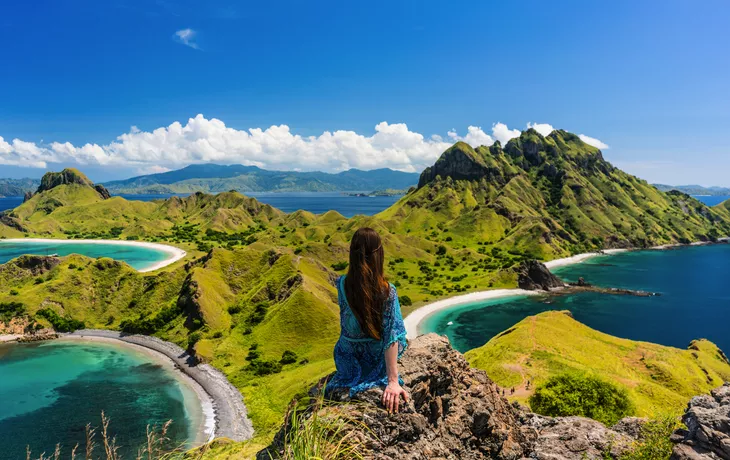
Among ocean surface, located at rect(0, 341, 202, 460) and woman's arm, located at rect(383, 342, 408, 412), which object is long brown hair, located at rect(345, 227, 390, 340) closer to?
woman's arm, located at rect(383, 342, 408, 412)

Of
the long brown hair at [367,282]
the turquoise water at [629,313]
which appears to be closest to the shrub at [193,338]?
the turquoise water at [629,313]

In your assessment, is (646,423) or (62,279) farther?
(62,279)

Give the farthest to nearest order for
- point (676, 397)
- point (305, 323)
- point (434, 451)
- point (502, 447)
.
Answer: point (305, 323)
point (676, 397)
point (502, 447)
point (434, 451)

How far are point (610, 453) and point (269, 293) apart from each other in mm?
86209

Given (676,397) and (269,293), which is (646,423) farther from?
(269,293)

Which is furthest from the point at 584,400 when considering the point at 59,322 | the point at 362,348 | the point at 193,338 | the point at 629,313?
the point at 59,322

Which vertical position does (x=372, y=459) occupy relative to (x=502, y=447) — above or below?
above

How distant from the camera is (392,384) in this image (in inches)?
373

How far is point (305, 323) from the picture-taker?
268ft

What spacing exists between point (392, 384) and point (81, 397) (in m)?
79.8

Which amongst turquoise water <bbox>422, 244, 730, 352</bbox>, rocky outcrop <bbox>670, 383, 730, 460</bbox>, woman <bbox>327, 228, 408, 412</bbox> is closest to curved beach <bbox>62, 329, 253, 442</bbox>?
woman <bbox>327, 228, 408, 412</bbox>

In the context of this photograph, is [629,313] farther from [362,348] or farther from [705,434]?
[362,348]

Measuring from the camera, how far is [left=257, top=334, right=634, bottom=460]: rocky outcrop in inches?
386

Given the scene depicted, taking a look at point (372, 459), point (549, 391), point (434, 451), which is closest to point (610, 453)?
point (434, 451)
